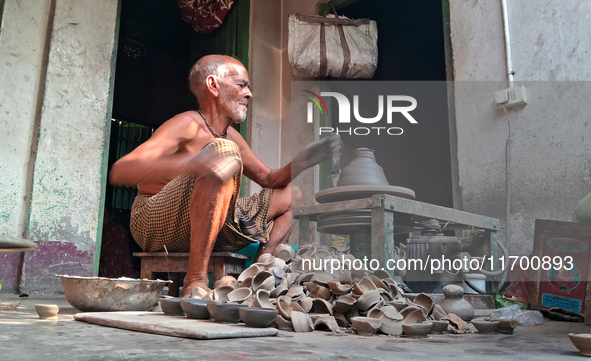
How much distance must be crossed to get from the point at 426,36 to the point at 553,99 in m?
2.90

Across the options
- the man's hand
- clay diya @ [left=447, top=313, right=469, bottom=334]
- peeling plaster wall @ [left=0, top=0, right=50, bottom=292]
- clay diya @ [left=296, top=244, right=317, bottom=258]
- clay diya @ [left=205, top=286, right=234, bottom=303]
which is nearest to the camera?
clay diya @ [left=447, top=313, right=469, bottom=334]

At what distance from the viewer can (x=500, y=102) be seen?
355 centimetres

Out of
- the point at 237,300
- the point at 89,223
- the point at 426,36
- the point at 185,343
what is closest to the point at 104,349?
the point at 185,343

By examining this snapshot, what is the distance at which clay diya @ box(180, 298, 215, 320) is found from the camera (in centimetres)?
170

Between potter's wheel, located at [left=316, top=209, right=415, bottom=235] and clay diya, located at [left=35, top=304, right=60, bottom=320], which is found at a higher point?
potter's wheel, located at [left=316, top=209, right=415, bottom=235]

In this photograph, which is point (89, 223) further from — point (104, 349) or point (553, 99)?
point (553, 99)

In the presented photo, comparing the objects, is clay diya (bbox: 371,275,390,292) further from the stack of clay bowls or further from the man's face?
the man's face

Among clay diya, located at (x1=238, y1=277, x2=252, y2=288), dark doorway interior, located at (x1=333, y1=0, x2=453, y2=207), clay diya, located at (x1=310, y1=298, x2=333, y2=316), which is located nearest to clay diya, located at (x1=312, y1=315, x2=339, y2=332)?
clay diya, located at (x1=310, y1=298, x2=333, y2=316)

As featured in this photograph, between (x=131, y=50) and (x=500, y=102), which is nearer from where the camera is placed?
(x=500, y=102)

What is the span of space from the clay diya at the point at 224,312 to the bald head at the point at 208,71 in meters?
1.67

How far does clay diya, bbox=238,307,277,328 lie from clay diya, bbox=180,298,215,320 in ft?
0.70

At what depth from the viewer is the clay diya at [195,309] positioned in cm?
170

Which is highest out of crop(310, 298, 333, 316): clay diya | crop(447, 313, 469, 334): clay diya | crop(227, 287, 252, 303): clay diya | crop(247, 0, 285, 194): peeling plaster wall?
crop(247, 0, 285, 194): peeling plaster wall

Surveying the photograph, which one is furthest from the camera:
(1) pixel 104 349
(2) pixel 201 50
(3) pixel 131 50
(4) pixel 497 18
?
(3) pixel 131 50
